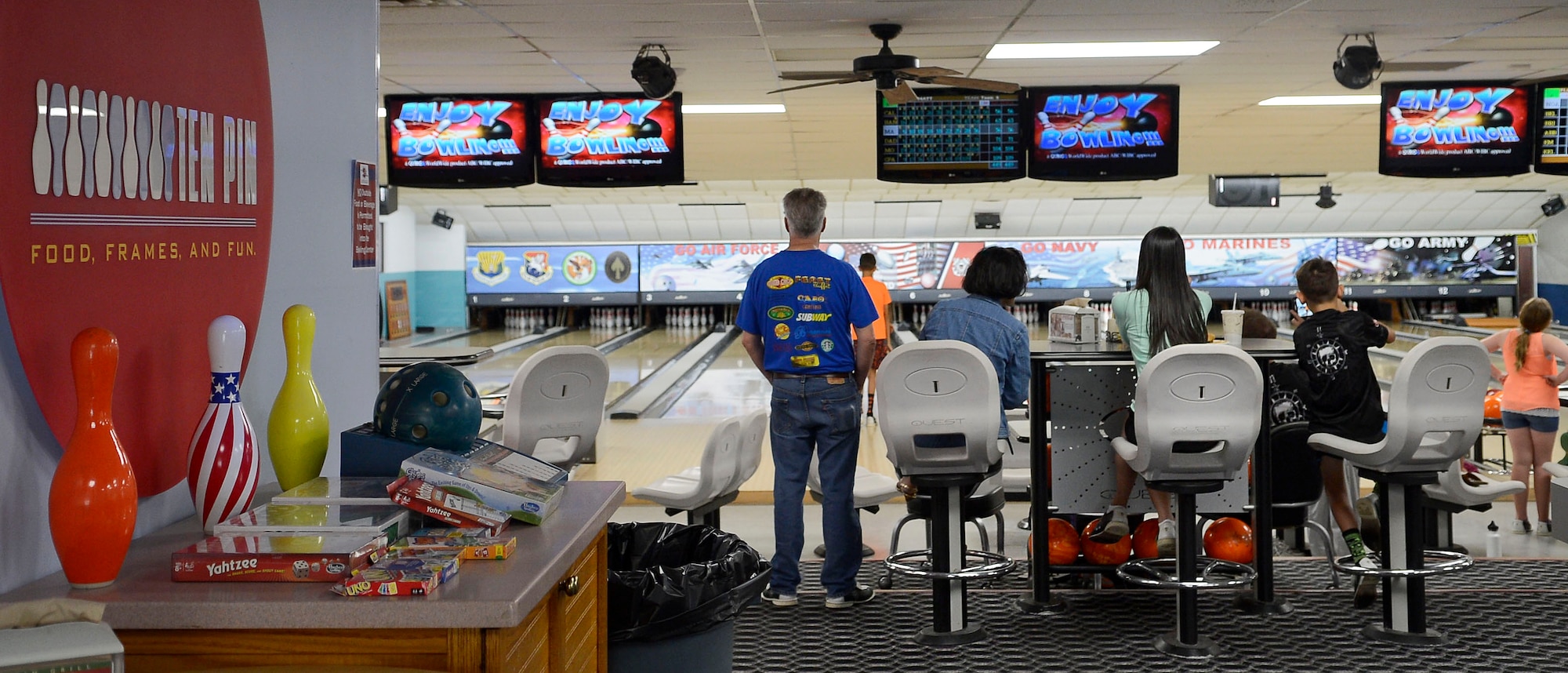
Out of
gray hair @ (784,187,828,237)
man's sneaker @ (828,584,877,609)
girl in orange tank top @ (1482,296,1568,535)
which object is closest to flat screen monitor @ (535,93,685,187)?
gray hair @ (784,187,828,237)

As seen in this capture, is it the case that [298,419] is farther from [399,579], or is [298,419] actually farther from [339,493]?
[399,579]

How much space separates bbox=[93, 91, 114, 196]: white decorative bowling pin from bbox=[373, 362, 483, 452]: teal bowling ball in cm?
55

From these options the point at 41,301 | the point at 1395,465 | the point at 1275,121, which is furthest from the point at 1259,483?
the point at 1275,121

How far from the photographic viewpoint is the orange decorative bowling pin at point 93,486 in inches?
64.9

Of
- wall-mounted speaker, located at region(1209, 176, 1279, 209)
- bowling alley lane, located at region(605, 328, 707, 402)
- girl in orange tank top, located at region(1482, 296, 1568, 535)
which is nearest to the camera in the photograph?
girl in orange tank top, located at region(1482, 296, 1568, 535)

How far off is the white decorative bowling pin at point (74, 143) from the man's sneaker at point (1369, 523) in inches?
165

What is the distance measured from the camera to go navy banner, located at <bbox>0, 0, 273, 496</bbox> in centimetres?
169

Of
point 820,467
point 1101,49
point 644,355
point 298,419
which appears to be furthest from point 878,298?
point 298,419

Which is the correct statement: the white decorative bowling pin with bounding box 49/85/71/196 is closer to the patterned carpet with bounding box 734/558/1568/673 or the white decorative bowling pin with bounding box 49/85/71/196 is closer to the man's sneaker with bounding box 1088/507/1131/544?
the patterned carpet with bounding box 734/558/1568/673

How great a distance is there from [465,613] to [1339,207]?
16815 millimetres

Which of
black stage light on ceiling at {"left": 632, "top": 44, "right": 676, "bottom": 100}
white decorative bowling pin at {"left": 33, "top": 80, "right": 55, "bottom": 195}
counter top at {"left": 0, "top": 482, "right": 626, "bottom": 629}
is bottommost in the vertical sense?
counter top at {"left": 0, "top": 482, "right": 626, "bottom": 629}

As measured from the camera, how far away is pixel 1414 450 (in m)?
3.71

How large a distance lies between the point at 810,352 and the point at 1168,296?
1.16 meters

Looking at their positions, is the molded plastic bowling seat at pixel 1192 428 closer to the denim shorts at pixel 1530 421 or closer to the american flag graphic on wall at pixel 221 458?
the american flag graphic on wall at pixel 221 458
